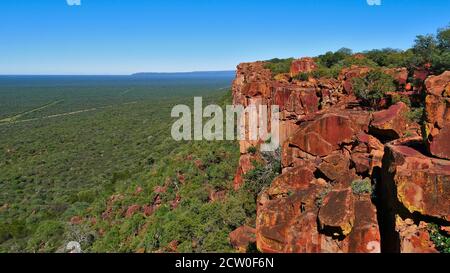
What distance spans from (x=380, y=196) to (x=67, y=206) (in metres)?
39.5

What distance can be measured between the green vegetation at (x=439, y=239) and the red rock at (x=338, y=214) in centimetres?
225

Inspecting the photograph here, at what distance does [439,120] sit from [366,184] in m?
3.32

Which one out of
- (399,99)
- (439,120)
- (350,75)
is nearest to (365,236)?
(439,120)

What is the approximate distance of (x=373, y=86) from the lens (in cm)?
2133

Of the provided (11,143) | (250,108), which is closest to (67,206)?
(250,108)

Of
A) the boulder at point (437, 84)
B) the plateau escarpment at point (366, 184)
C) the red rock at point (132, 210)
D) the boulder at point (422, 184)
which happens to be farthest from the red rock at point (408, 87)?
the red rock at point (132, 210)

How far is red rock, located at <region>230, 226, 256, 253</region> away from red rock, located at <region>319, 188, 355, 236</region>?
23.2 ft

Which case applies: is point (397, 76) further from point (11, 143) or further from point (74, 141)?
point (11, 143)

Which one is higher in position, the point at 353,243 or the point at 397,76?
the point at 397,76

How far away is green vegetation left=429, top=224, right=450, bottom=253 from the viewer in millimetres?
9391

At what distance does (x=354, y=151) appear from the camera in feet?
50.3

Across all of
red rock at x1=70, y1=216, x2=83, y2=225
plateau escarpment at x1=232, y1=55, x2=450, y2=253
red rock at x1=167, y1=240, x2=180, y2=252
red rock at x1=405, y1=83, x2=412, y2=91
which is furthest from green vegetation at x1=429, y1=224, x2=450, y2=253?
red rock at x1=70, y1=216, x2=83, y2=225

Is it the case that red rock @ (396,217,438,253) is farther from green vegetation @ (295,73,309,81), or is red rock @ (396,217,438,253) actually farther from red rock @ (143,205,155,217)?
red rock @ (143,205,155,217)

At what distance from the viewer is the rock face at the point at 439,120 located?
35.0 ft
